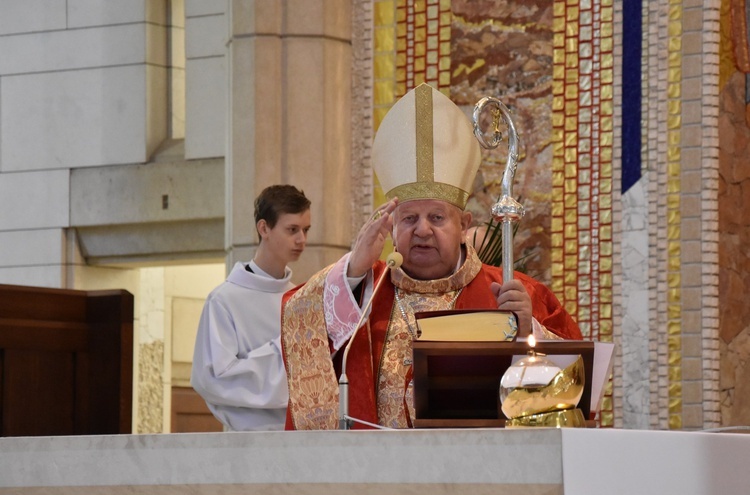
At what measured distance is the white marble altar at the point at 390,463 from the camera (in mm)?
2408

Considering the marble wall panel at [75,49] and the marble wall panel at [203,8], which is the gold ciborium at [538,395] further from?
the marble wall panel at [75,49]

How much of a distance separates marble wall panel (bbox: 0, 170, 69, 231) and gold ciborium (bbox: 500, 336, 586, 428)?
6796mm

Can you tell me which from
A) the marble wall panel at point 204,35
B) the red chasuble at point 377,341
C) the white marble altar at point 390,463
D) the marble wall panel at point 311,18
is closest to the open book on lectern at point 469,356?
the white marble altar at point 390,463

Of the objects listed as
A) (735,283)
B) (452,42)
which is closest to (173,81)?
(452,42)

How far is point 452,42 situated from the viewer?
7164mm

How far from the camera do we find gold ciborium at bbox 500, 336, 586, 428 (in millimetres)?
2785

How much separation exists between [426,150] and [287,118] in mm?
2804

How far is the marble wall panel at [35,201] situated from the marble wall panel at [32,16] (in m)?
0.96

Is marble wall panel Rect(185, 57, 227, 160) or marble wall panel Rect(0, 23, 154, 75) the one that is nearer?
marble wall panel Rect(185, 57, 227, 160)

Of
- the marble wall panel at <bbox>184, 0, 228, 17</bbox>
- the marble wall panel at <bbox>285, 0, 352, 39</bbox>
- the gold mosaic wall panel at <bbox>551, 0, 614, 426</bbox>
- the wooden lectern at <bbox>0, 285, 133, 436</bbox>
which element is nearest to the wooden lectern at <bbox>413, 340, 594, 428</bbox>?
the wooden lectern at <bbox>0, 285, 133, 436</bbox>

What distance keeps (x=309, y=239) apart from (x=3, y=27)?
11.8 ft

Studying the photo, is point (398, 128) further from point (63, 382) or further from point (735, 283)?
point (735, 283)

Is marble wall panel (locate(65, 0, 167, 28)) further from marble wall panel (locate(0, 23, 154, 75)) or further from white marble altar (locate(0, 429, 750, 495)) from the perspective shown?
white marble altar (locate(0, 429, 750, 495))

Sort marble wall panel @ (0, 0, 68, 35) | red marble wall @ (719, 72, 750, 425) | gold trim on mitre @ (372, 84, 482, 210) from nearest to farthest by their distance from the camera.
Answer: gold trim on mitre @ (372, 84, 482, 210) < red marble wall @ (719, 72, 750, 425) < marble wall panel @ (0, 0, 68, 35)
